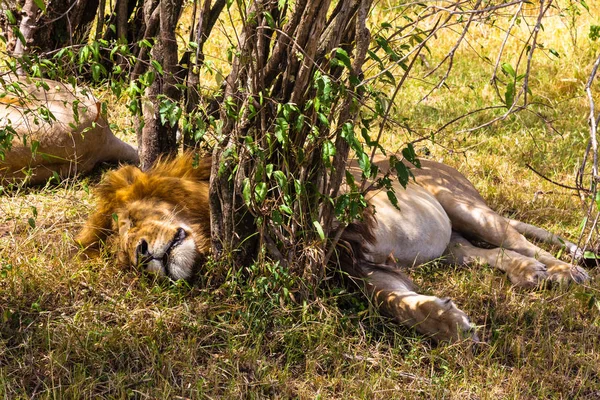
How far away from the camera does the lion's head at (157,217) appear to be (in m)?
3.09

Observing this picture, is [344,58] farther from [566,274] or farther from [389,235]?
[566,274]

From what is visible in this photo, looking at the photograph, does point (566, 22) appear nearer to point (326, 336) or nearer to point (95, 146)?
point (95, 146)

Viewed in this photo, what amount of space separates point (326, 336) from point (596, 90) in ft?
14.1

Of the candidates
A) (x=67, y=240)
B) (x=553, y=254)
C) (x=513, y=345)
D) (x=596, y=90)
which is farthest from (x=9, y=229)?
(x=596, y=90)

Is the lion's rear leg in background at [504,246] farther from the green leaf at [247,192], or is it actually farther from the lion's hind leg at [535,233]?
the green leaf at [247,192]

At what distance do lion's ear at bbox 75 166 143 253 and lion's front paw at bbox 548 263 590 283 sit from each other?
1.88 m

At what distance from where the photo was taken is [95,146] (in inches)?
171

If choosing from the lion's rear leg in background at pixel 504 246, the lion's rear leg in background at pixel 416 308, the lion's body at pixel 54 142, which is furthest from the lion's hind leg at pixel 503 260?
the lion's body at pixel 54 142

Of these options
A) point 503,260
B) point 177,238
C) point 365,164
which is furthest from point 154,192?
point 503,260

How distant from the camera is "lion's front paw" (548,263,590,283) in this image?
3.50 metres

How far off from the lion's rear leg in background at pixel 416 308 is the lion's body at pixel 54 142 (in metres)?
1.60

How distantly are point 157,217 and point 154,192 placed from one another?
0.17 m

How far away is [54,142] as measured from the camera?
13.5 feet

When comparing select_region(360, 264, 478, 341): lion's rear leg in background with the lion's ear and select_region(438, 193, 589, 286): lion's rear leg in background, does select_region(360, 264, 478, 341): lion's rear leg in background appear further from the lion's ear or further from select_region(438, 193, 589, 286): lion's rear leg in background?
the lion's ear
